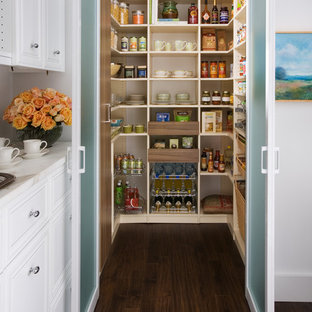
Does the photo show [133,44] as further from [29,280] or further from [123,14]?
[29,280]

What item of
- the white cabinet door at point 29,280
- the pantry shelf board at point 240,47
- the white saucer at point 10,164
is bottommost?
the white cabinet door at point 29,280

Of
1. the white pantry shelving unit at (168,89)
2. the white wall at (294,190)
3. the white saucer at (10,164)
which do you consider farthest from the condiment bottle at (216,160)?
the white saucer at (10,164)

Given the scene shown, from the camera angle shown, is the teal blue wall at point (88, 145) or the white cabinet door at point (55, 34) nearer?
the teal blue wall at point (88, 145)

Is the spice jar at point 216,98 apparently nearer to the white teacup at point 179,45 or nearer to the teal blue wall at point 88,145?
the white teacup at point 179,45

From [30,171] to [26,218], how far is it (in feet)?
0.90

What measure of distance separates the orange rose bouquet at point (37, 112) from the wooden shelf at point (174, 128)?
6.57ft

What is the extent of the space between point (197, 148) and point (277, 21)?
214 centimetres

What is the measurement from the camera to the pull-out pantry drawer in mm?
1657

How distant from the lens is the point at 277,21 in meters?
2.81

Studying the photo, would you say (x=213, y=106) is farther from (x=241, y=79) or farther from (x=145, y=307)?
(x=145, y=307)

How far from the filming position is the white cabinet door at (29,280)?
1676 millimetres

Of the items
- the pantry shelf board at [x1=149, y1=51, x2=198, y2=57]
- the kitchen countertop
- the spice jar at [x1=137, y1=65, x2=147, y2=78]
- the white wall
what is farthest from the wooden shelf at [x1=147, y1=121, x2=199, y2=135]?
the kitchen countertop

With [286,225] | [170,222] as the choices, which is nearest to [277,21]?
[286,225]

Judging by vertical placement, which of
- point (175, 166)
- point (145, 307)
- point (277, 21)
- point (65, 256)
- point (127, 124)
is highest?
point (277, 21)
